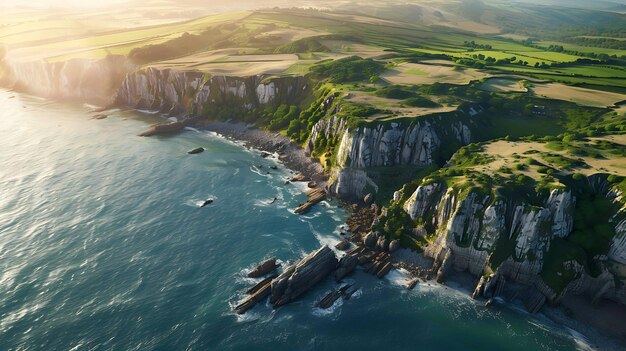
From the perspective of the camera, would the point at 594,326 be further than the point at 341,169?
No

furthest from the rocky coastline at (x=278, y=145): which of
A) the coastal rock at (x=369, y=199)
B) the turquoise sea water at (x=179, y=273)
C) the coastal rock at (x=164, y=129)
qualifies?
the coastal rock at (x=369, y=199)

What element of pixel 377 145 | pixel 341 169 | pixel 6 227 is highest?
pixel 377 145

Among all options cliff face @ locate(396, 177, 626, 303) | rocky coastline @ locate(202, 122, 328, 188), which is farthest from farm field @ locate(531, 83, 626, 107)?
rocky coastline @ locate(202, 122, 328, 188)

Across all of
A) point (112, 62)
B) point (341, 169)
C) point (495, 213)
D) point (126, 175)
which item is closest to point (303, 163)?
point (341, 169)

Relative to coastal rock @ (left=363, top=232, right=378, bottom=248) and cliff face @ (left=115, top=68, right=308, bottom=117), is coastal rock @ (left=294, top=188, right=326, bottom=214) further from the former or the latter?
cliff face @ (left=115, top=68, right=308, bottom=117)

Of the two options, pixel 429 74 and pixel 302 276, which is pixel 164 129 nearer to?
pixel 302 276

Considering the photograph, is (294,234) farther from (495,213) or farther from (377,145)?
(495,213)

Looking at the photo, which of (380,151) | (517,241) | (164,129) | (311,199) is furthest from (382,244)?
(164,129)
